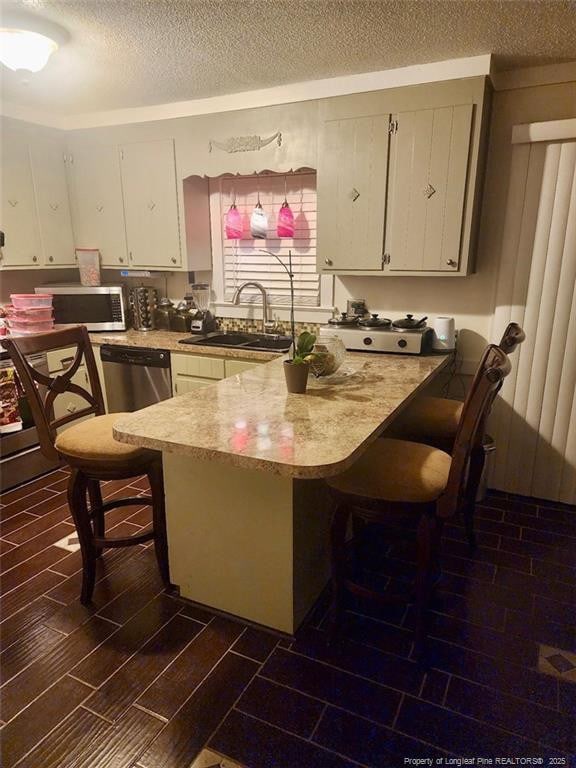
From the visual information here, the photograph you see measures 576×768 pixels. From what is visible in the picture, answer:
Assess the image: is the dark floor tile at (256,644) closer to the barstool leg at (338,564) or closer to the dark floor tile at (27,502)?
the barstool leg at (338,564)

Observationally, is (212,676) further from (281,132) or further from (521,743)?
(281,132)

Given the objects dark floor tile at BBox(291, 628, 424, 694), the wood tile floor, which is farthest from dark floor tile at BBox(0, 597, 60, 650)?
dark floor tile at BBox(291, 628, 424, 694)

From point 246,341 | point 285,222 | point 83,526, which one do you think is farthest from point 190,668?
point 285,222

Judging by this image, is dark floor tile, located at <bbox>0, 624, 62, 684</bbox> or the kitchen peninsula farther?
dark floor tile, located at <bbox>0, 624, 62, 684</bbox>

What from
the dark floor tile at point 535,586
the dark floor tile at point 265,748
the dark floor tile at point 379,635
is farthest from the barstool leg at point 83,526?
the dark floor tile at point 535,586

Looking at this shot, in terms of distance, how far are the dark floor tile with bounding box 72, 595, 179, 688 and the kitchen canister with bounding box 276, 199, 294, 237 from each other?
239cm

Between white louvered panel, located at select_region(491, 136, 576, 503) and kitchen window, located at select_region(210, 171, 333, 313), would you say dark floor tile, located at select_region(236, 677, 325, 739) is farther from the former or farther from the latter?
kitchen window, located at select_region(210, 171, 333, 313)

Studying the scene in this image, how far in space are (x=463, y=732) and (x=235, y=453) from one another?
112 centimetres

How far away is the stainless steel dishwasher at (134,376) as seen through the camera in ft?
11.4

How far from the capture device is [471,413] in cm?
162

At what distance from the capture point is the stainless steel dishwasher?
3.47 m

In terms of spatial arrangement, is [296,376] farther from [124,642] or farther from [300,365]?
[124,642]

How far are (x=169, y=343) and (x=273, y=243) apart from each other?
1055 millimetres

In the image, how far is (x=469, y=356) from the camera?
3.11 metres
